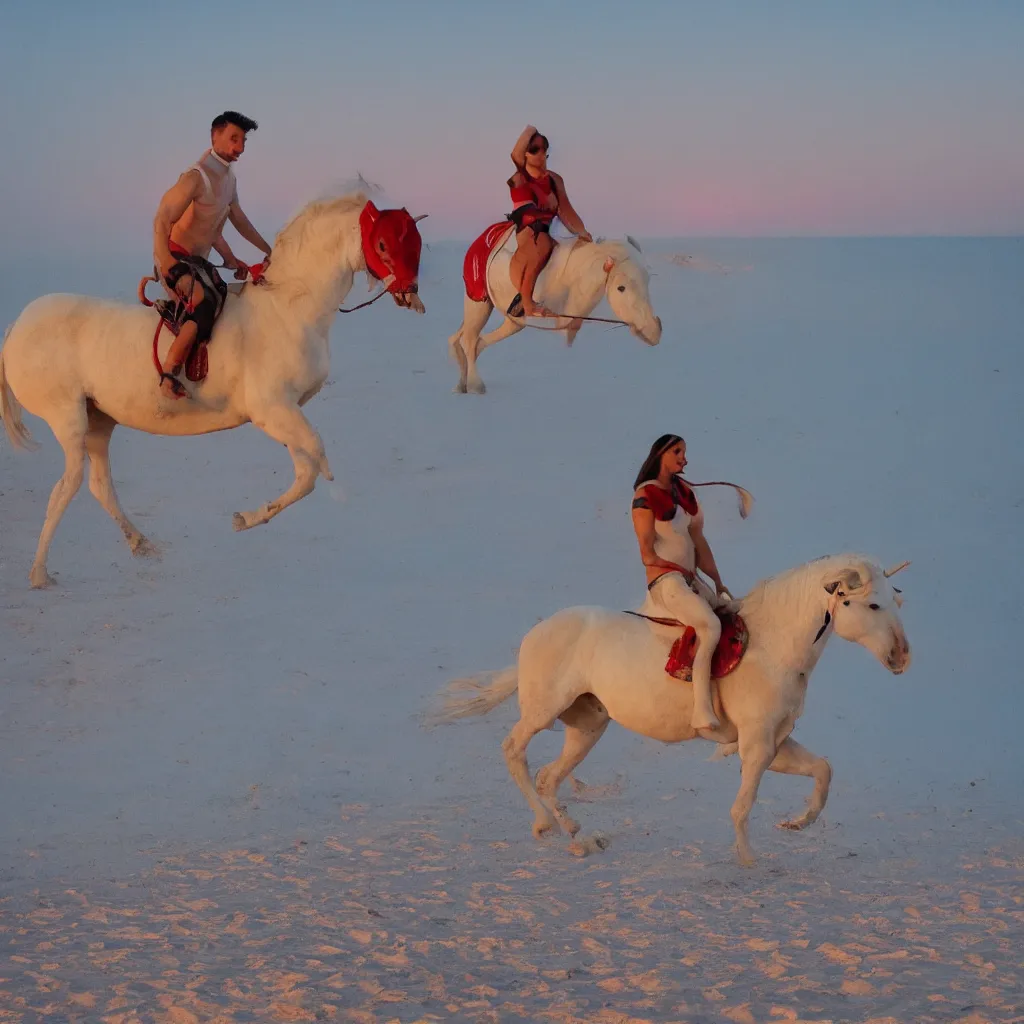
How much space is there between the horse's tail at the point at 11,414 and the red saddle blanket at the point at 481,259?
4661 mm

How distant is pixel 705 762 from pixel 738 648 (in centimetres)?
237

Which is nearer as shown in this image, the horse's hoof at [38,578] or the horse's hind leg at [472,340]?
the horse's hoof at [38,578]

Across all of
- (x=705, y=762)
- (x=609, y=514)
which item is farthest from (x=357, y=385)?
(x=705, y=762)

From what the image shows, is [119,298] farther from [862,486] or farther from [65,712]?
[862,486]

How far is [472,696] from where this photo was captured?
26.6 feet

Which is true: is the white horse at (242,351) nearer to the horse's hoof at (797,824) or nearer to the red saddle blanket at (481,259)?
the horse's hoof at (797,824)

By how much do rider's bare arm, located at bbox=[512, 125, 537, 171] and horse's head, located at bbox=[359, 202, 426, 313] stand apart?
3828 mm

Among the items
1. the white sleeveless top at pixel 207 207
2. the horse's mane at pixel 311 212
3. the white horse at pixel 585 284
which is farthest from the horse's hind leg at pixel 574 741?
the white horse at pixel 585 284

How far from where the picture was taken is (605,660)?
757 cm

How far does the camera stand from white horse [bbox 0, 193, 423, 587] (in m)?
10.2

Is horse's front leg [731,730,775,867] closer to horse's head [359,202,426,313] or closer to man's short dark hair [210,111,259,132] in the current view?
horse's head [359,202,426,313]

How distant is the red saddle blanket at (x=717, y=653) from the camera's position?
7.28m

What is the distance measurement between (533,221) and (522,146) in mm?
698

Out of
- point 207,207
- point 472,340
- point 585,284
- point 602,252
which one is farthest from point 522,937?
point 472,340
